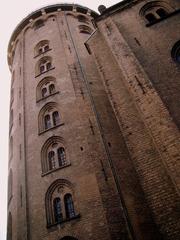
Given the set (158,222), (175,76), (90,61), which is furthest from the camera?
(90,61)

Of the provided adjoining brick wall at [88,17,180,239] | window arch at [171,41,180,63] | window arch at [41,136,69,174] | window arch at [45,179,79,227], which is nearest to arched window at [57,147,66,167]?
window arch at [41,136,69,174]

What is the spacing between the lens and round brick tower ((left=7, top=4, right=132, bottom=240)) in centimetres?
1062

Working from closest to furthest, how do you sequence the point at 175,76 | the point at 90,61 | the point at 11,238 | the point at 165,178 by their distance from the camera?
the point at 165,178 < the point at 175,76 < the point at 11,238 < the point at 90,61

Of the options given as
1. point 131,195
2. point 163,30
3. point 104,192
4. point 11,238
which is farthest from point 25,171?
point 163,30

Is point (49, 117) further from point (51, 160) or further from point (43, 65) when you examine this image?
point (43, 65)

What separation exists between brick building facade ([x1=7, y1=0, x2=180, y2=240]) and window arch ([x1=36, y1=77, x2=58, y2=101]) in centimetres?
7

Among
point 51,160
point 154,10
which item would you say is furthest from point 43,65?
point 154,10

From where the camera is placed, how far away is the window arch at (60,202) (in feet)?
37.6

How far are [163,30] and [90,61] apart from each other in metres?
6.28

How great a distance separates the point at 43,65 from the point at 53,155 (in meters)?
7.78

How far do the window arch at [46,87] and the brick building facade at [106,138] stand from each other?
7 centimetres

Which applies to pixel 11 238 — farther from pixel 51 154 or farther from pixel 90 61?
pixel 90 61

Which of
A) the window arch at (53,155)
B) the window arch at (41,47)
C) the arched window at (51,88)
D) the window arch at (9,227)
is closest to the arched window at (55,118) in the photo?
the window arch at (53,155)

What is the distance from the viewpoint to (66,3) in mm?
24594
